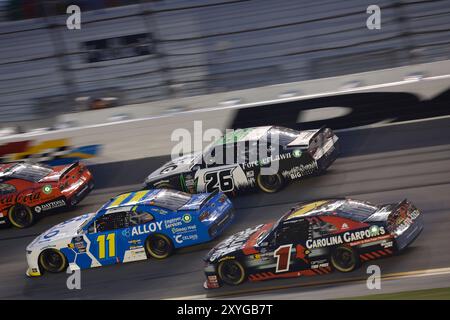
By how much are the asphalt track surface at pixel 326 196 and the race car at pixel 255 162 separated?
0.26 meters

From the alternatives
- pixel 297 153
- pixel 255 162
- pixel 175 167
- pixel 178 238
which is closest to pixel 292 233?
pixel 178 238

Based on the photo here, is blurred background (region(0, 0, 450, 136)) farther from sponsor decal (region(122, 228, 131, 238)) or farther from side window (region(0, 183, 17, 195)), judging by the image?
sponsor decal (region(122, 228, 131, 238))

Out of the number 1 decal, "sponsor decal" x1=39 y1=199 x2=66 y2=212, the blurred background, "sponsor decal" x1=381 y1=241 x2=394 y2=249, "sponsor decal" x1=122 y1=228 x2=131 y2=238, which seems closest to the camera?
"sponsor decal" x1=381 y1=241 x2=394 y2=249

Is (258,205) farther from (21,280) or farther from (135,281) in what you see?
(21,280)

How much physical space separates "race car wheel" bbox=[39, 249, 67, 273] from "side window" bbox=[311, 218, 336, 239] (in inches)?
159

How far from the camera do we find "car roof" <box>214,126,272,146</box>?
1355cm

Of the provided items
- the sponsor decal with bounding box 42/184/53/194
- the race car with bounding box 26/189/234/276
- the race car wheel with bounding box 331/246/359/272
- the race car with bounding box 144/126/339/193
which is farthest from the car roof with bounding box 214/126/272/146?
the race car wheel with bounding box 331/246/359/272

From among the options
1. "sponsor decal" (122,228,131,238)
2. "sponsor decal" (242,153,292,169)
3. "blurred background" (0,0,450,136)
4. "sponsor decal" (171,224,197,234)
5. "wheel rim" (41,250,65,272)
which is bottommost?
"wheel rim" (41,250,65,272)

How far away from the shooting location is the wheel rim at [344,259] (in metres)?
9.83

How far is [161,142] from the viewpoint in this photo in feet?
50.4

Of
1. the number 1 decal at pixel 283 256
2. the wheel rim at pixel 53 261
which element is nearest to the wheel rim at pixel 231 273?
the number 1 decal at pixel 283 256

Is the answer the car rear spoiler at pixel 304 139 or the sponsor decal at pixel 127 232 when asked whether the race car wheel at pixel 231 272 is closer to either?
the sponsor decal at pixel 127 232
